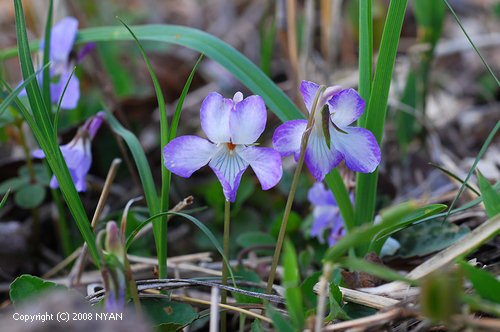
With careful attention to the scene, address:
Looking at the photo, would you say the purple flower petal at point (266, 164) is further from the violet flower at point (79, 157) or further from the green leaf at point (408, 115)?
the green leaf at point (408, 115)

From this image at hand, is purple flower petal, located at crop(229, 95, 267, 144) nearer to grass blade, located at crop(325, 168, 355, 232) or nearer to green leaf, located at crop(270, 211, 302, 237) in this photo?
grass blade, located at crop(325, 168, 355, 232)

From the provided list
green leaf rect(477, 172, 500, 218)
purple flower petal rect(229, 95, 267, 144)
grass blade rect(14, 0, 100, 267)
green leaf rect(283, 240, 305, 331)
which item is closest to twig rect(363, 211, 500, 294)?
green leaf rect(477, 172, 500, 218)

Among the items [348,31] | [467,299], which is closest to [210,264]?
[467,299]

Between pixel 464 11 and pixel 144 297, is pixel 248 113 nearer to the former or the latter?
pixel 144 297

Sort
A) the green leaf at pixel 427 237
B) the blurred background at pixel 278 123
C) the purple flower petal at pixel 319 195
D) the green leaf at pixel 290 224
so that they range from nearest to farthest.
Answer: the green leaf at pixel 427 237 → the purple flower petal at pixel 319 195 → the green leaf at pixel 290 224 → the blurred background at pixel 278 123

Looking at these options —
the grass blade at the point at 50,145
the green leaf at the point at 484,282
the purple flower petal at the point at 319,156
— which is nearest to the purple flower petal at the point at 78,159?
the grass blade at the point at 50,145

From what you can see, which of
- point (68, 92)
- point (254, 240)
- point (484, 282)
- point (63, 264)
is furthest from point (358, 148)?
point (63, 264)

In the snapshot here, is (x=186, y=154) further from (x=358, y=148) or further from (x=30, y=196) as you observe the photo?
(x=30, y=196)
